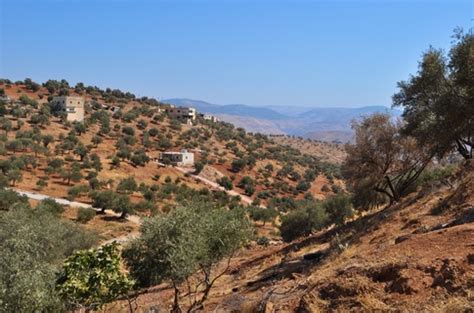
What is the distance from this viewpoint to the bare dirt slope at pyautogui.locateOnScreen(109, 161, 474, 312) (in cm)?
867

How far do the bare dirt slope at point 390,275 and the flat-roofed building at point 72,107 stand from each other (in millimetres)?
79784

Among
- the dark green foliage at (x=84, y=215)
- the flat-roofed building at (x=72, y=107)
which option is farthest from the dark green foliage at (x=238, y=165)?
the dark green foliage at (x=84, y=215)

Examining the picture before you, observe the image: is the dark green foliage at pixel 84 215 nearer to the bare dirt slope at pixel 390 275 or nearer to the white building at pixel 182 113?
the bare dirt slope at pixel 390 275

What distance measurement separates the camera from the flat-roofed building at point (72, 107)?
91188 mm

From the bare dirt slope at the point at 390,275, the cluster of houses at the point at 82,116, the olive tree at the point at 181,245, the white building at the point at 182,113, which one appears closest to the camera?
the bare dirt slope at the point at 390,275

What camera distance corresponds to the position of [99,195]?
165 ft

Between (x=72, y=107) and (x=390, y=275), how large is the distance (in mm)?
91203

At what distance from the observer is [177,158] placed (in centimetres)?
8075

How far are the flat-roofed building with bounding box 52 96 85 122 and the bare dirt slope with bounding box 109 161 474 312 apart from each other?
79784 mm

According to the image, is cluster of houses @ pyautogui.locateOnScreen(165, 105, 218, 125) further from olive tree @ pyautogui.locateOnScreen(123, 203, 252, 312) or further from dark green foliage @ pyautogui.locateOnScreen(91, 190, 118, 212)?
olive tree @ pyautogui.locateOnScreen(123, 203, 252, 312)

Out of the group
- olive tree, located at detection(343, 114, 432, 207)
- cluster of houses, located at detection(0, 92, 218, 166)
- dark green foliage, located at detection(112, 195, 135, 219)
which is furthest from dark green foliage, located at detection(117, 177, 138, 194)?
olive tree, located at detection(343, 114, 432, 207)

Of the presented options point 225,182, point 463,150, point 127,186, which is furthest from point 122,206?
point 463,150

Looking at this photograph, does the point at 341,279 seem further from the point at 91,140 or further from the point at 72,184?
the point at 91,140

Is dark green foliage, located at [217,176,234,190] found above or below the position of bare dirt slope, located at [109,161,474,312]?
below
